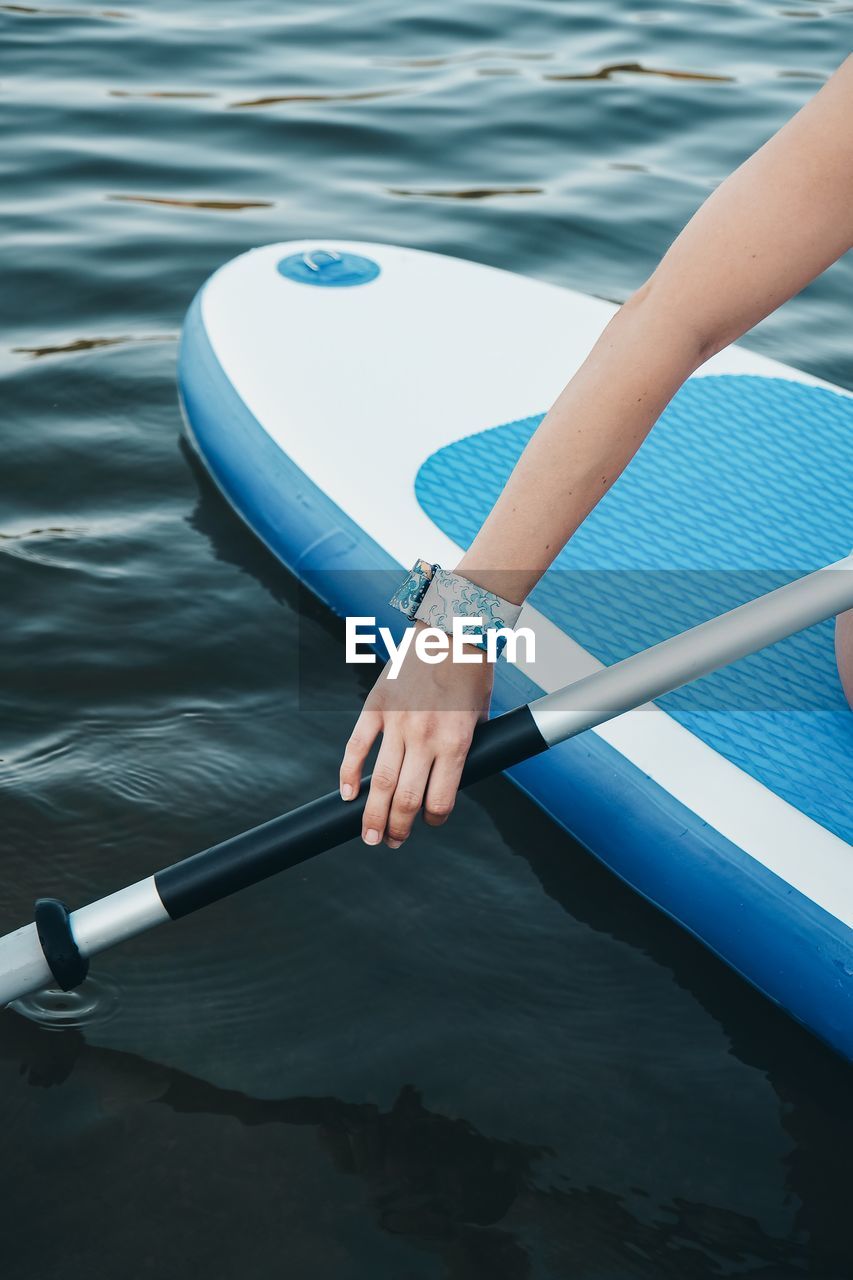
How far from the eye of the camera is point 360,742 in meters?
1.03

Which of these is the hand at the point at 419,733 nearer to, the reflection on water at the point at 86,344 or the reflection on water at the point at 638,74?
the reflection on water at the point at 86,344

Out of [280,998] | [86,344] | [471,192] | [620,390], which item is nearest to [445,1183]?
[280,998]

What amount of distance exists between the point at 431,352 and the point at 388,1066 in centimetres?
121

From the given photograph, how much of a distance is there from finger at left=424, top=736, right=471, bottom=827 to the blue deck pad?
0.50 meters

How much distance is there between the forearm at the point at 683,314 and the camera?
0.93m

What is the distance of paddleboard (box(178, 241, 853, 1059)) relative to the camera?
1.37 m

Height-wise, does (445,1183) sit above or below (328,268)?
below

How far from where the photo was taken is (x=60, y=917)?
1.17 m

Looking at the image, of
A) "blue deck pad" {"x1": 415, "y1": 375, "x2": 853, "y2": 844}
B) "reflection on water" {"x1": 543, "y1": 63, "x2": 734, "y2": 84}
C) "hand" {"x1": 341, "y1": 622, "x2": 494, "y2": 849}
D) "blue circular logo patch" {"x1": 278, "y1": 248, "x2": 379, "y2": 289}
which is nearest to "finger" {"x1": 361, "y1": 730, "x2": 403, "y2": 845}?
"hand" {"x1": 341, "y1": 622, "x2": 494, "y2": 849}

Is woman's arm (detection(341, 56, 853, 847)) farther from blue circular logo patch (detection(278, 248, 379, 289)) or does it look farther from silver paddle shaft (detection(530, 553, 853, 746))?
blue circular logo patch (detection(278, 248, 379, 289))

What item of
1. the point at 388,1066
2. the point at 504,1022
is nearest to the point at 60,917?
the point at 388,1066

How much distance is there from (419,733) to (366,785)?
0.12 m

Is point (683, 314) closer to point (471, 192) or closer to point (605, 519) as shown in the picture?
point (605, 519)

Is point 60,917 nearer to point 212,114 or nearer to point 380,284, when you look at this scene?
point 380,284
